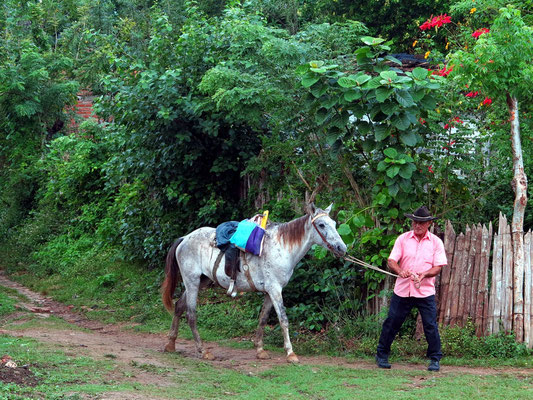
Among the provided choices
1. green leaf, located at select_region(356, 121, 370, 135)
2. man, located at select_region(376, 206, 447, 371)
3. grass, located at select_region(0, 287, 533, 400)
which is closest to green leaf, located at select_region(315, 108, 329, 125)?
green leaf, located at select_region(356, 121, 370, 135)

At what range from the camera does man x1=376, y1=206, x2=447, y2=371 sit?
7543mm

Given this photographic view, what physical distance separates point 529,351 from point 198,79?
6.92 metres

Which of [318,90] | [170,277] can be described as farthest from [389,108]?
[170,277]

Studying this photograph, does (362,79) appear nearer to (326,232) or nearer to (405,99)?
(405,99)

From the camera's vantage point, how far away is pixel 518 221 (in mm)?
8031

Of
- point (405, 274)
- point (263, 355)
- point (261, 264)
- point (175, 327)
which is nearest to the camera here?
point (405, 274)

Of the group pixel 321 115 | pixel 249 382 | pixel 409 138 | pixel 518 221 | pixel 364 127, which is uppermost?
pixel 321 115

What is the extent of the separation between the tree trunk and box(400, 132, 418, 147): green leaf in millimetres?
1176

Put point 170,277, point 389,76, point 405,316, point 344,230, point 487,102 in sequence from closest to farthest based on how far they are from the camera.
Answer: point 405,316
point 389,76
point 344,230
point 487,102
point 170,277

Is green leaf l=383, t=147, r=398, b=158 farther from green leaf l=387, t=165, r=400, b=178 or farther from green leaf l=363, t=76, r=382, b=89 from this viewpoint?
green leaf l=363, t=76, r=382, b=89

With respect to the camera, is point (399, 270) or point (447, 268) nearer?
point (399, 270)

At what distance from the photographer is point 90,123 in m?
18.1

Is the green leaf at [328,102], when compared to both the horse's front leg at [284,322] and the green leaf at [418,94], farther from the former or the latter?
the horse's front leg at [284,322]

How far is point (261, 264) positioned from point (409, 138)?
8.10ft
